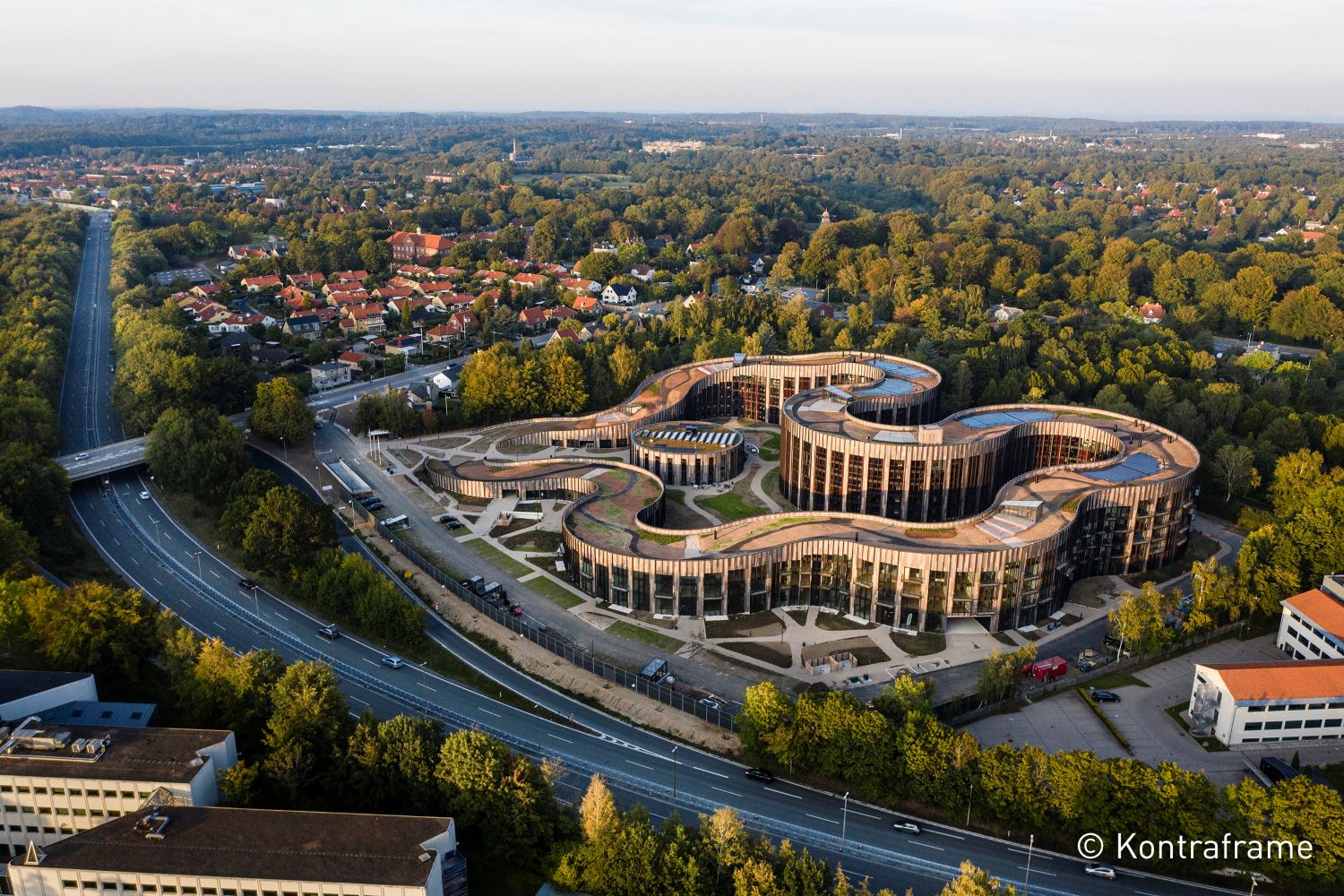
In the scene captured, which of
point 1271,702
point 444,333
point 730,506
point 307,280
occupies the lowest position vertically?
point 730,506

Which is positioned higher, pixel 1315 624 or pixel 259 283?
pixel 259 283

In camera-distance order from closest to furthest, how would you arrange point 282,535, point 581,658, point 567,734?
1. point 567,734
2. point 581,658
3. point 282,535

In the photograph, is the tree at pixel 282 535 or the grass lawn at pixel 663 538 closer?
the tree at pixel 282 535

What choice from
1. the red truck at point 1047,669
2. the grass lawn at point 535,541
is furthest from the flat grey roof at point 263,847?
the red truck at point 1047,669

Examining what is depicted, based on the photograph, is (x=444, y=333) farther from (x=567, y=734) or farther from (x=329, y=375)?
(x=567, y=734)

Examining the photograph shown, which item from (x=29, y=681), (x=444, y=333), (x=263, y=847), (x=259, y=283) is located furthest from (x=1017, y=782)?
(x=259, y=283)

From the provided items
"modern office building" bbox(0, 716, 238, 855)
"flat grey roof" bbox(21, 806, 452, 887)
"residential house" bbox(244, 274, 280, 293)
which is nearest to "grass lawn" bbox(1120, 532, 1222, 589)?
"flat grey roof" bbox(21, 806, 452, 887)

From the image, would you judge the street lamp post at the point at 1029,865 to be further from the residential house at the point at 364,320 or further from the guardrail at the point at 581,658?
the residential house at the point at 364,320

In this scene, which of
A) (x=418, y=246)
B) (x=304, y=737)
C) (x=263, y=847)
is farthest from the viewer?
(x=418, y=246)
